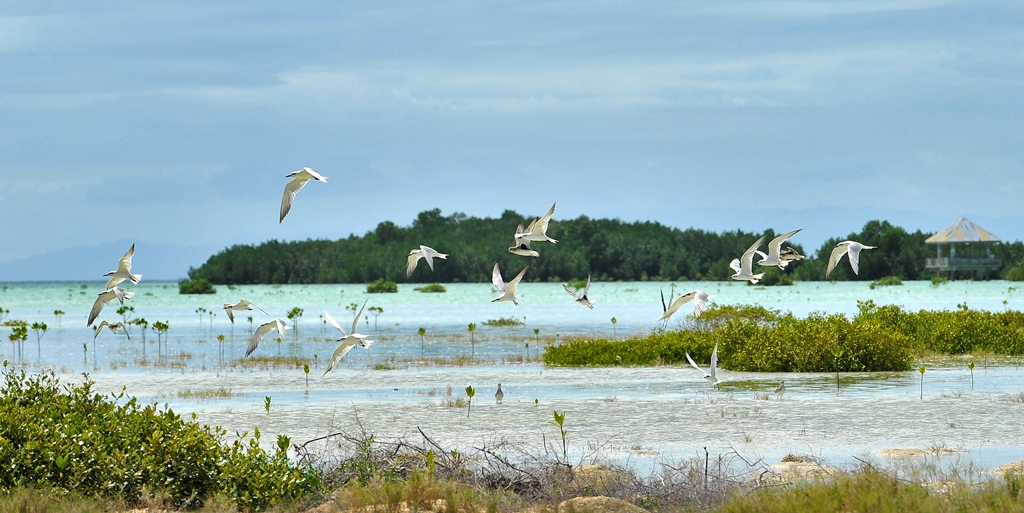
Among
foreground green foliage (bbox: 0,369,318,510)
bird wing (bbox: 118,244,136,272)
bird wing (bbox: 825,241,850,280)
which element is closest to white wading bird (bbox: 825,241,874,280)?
bird wing (bbox: 825,241,850,280)

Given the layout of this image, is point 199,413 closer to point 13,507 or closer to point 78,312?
point 13,507

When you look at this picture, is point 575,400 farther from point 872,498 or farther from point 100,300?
point 872,498

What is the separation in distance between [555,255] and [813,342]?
93564mm

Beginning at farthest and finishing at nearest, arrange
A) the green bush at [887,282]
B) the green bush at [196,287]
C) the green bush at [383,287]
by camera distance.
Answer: the green bush at [196,287] < the green bush at [887,282] < the green bush at [383,287]

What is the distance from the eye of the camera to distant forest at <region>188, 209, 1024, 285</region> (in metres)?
107

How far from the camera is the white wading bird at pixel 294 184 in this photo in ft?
44.1

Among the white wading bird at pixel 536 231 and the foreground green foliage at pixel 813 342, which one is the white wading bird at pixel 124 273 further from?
the foreground green foliage at pixel 813 342

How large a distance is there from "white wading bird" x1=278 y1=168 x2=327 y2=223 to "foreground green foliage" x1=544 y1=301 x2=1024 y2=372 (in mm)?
12241

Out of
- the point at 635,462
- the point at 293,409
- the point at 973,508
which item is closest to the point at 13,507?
the point at 635,462

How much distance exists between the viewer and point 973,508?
8555 mm

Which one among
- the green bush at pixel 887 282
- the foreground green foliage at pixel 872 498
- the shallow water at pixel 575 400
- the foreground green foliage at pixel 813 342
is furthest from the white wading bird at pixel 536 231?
the green bush at pixel 887 282

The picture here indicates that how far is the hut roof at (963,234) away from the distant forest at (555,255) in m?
11.8

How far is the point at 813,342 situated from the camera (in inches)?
909

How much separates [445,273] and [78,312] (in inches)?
2742
